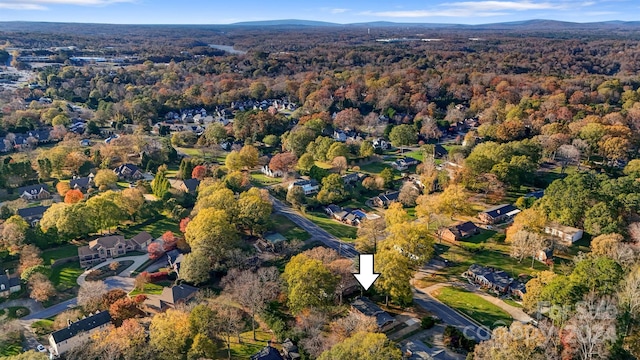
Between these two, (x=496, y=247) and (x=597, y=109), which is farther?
(x=597, y=109)

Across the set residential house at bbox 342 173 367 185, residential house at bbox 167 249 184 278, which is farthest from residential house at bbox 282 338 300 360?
residential house at bbox 342 173 367 185

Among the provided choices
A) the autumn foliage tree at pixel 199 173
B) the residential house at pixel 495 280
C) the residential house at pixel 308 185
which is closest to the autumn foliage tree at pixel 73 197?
the autumn foliage tree at pixel 199 173

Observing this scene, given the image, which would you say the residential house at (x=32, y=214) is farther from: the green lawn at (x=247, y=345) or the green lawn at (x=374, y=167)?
the green lawn at (x=374, y=167)

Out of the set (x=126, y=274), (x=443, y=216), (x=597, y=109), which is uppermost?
(x=597, y=109)

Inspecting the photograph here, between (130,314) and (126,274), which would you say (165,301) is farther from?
(126,274)

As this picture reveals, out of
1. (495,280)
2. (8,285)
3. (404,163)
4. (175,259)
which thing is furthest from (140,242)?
(404,163)

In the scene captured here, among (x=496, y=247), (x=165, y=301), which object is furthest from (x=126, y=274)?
(x=496, y=247)

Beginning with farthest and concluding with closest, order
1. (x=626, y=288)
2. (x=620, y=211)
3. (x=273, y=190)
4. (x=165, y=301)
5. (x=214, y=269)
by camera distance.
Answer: (x=273, y=190) → (x=620, y=211) → (x=214, y=269) → (x=165, y=301) → (x=626, y=288)
